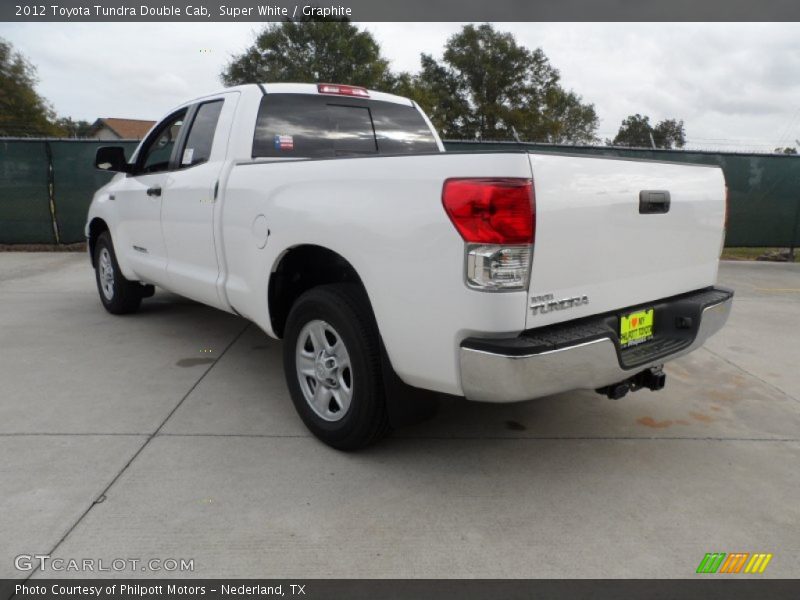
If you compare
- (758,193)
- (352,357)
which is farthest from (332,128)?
(758,193)

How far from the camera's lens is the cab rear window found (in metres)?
3.80

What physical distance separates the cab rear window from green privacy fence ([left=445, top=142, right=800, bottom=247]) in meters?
6.83

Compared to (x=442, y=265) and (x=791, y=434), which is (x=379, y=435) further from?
(x=791, y=434)

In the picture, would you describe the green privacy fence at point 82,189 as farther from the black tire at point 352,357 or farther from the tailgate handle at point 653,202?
the black tire at point 352,357

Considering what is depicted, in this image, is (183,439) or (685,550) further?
(183,439)

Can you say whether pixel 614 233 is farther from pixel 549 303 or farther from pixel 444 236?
pixel 444 236

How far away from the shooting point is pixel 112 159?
484 cm

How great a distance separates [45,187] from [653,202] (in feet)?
36.2

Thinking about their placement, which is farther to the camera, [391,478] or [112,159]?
[112,159]

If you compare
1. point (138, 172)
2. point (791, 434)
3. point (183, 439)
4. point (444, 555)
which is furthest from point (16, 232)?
point (791, 434)

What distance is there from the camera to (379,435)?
9.53ft

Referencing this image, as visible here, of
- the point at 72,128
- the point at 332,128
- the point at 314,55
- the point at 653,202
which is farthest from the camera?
the point at 72,128
